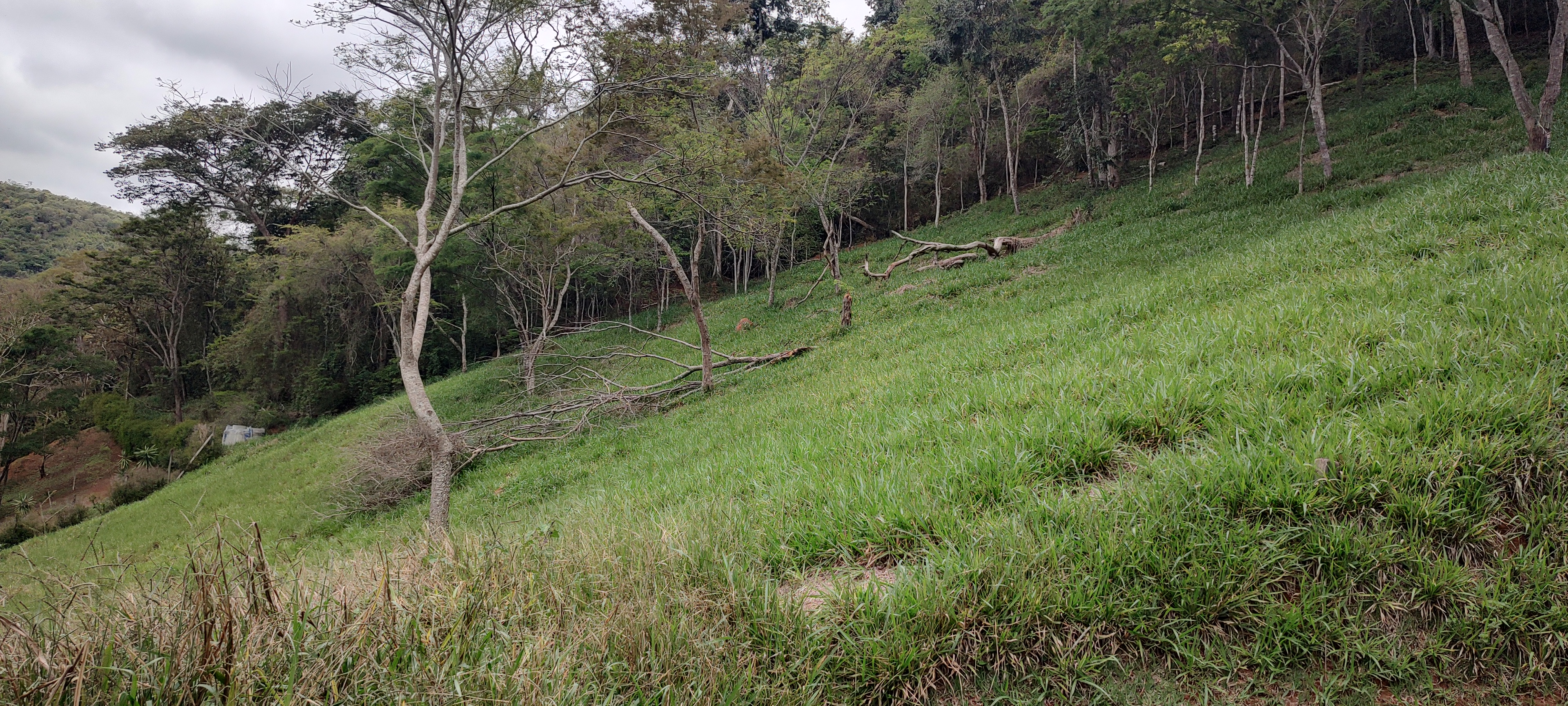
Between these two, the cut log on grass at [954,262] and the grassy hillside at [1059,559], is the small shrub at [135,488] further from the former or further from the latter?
the cut log on grass at [954,262]

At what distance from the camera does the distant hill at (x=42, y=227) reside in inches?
1658

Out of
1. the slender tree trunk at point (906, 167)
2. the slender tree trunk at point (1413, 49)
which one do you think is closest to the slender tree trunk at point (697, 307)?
the slender tree trunk at point (906, 167)

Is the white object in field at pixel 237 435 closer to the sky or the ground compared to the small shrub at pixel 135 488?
closer to the sky

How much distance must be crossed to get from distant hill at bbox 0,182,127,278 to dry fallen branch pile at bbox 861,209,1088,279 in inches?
1949

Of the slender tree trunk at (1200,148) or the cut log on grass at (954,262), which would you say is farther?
the slender tree trunk at (1200,148)

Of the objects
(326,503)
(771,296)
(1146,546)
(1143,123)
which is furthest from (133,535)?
(1143,123)

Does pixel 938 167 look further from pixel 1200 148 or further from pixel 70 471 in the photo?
pixel 70 471

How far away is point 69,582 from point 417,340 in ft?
23.2

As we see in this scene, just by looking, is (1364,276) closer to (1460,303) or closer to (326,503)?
(1460,303)

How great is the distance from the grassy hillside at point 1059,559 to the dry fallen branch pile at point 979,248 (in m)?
10.2

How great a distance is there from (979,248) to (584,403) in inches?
480

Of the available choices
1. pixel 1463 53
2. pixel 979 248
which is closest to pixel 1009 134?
pixel 979 248

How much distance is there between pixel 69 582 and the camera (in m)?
1.93

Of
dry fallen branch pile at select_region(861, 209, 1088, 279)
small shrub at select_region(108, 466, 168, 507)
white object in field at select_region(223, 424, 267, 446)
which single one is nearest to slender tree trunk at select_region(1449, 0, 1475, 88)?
dry fallen branch pile at select_region(861, 209, 1088, 279)
